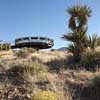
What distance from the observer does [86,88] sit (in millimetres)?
9289

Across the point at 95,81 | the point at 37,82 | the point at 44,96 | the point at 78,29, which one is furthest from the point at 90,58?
the point at 44,96

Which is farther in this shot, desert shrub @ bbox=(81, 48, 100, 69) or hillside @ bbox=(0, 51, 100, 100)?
desert shrub @ bbox=(81, 48, 100, 69)

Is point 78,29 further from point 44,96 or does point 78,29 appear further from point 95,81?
point 44,96

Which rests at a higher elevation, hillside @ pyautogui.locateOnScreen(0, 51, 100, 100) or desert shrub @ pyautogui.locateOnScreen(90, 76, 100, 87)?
desert shrub @ pyautogui.locateOnScreen(90, 76, 100, 87)

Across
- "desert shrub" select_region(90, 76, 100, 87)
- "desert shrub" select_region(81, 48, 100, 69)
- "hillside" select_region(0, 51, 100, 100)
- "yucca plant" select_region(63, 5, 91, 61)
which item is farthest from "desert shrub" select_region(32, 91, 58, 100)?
"yucca plant" select_region(63, 5, 91, 61)

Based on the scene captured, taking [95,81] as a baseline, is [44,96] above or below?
above

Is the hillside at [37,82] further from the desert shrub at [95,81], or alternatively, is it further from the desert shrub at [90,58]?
the desert shrub at [90,58]

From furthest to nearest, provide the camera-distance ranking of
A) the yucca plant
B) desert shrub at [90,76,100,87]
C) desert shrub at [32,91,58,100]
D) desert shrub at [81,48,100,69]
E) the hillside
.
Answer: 1. the yucca plant
2. desert shrub at [81,48,100,69]
3. desert shrub at [90,76,100,87]
4. the hillside
5. desert shrub at [32,91,58,100]

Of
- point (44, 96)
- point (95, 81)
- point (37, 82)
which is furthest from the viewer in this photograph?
point (37, 82)

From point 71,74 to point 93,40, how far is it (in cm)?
471

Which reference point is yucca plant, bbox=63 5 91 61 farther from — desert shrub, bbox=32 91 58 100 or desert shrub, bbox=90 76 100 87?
desert shrub, bbox=32 91 58 100

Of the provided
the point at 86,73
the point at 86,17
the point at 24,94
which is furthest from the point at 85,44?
the point at 24,94

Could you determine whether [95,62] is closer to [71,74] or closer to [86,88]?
[71,74]

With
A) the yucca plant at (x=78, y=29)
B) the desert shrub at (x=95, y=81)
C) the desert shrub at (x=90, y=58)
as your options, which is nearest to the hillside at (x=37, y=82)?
the desert shrub at (x=95, y=81)
